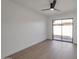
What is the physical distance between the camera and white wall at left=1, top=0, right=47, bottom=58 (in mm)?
3598

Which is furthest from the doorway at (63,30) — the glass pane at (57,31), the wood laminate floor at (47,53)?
the wood laminate floor at (47,53)

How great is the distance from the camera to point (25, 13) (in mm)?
4906

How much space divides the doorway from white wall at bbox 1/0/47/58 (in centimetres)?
311

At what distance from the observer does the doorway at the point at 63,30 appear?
22.6 ft

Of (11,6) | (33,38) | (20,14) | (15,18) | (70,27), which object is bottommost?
(33,38)

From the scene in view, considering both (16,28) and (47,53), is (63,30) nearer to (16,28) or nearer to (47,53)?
(47,53)

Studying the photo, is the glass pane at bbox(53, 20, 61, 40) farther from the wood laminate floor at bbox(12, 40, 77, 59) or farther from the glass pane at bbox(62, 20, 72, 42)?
the wood laminate floor at bbox(12, 40, 77, 59)

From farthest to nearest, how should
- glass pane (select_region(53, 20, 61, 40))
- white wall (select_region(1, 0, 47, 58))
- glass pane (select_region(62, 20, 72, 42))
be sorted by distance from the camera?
glass pane (select_region(53, 20, 61, 40))
glass pane (select_region(62, 20, 72, 42))
white wall (select_region(1, 0, 47, 58))

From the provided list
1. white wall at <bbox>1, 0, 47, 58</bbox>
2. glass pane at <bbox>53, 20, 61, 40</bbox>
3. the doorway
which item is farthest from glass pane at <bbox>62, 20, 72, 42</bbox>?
white wall at <bbox>1, 0, 47, 58</bbox>

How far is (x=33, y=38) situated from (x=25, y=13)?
6.75ft

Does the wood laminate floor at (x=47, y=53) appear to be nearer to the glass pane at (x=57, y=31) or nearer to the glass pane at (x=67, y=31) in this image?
the glass pane at (x=67, y=31)

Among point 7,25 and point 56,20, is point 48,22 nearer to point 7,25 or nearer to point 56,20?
point 56,20

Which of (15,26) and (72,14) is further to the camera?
(72,14)

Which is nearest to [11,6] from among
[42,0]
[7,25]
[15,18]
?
[15,18]
